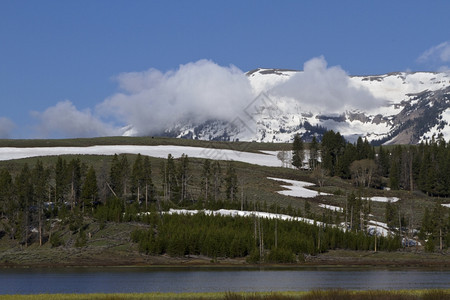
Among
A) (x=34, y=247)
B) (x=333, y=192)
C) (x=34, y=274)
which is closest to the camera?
(x=34, y=274)

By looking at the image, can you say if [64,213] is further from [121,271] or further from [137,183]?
[121,271]

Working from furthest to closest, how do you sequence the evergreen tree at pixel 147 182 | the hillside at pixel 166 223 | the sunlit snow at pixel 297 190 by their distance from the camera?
the sunlit snow at pixel 297 190, the evergreen tree at pixel 147 182, the hillside at pixel 166 223

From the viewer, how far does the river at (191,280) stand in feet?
179

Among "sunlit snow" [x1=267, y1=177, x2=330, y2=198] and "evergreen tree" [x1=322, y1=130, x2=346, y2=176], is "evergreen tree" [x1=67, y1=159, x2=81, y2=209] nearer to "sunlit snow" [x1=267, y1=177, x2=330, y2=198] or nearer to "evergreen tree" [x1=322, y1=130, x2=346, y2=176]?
"sunlit snow" [x1=267, y1=177, x2=330, y2=198]

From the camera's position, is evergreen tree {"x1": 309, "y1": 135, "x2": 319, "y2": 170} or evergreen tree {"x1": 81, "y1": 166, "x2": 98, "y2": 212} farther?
evergreen tree {"x1": 309, "y1": 135, "x2": 319, "y2": 170}

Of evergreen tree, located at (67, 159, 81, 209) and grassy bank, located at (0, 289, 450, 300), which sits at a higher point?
evergreen tree, located at (67, 159, 81, 209)

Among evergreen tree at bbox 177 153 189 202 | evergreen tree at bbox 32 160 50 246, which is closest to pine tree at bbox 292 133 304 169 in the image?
evergreen tree at bbox 177 153 189 202

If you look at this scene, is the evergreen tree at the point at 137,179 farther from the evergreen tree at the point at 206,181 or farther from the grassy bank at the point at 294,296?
the grassy bank at the point at 294,296

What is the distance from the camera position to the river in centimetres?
5466

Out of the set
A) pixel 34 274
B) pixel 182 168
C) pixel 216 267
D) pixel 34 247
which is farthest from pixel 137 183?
pixel 34 274

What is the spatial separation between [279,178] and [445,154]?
156 ft

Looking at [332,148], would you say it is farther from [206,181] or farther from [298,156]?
[206,181]

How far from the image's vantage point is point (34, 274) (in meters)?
73.2

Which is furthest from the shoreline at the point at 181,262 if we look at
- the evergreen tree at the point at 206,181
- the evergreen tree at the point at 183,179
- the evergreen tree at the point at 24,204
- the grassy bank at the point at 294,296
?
the grassy bank at the point at 294,296
